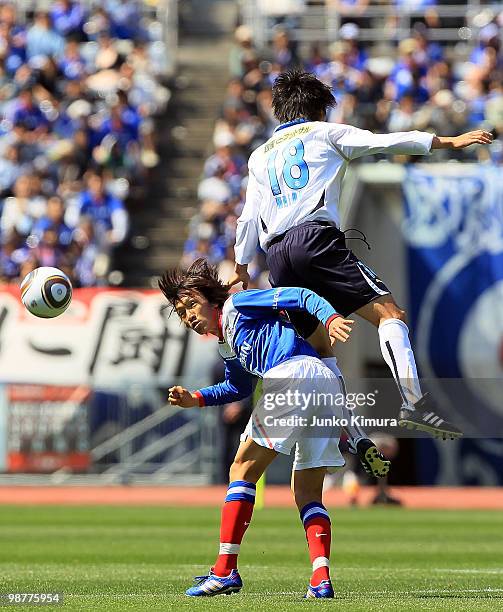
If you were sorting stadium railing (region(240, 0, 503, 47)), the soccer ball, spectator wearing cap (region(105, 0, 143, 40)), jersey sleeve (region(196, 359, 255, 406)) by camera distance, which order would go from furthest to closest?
spectator wearing cap (region(105, 0, 143, 40)), stadium railing (region(240, 0, 503, 47)), the soccer ball, jersey sleeve (region(196, 359, 255, 406))

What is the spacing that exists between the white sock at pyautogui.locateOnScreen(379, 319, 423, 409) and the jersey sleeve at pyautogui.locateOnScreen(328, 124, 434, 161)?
94cm

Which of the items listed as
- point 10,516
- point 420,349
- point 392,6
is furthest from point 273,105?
point 392,6

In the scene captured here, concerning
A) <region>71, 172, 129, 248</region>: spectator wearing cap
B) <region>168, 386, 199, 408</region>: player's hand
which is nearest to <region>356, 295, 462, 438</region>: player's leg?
<region>168, 386, 199, 408</region>: player's hand

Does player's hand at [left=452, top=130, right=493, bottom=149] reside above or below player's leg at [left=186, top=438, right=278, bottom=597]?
above

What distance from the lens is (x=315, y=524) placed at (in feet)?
27.0

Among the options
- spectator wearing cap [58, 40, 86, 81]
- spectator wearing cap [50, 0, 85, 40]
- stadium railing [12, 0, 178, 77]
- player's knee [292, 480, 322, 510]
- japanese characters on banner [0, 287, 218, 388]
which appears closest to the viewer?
player's knee [292, 480, 322, 510]

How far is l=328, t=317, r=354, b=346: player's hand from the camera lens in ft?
24.1

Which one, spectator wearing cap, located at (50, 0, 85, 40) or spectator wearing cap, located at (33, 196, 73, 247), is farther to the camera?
spectator wearing cap, located at (50, 0, 85, 40)

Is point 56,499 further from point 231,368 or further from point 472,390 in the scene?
point 231,368

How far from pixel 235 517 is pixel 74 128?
18.0 metres

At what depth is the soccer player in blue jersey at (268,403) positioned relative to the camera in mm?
8117

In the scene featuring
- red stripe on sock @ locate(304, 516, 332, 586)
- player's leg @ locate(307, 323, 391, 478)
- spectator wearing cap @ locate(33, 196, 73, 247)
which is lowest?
red stripe on sock @ locate(304, 516, 332, 586)

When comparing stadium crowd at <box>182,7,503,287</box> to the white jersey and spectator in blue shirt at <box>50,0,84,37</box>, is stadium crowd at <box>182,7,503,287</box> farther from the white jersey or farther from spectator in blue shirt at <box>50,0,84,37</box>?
the white jersey

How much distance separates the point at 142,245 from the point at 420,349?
16.8 feet
